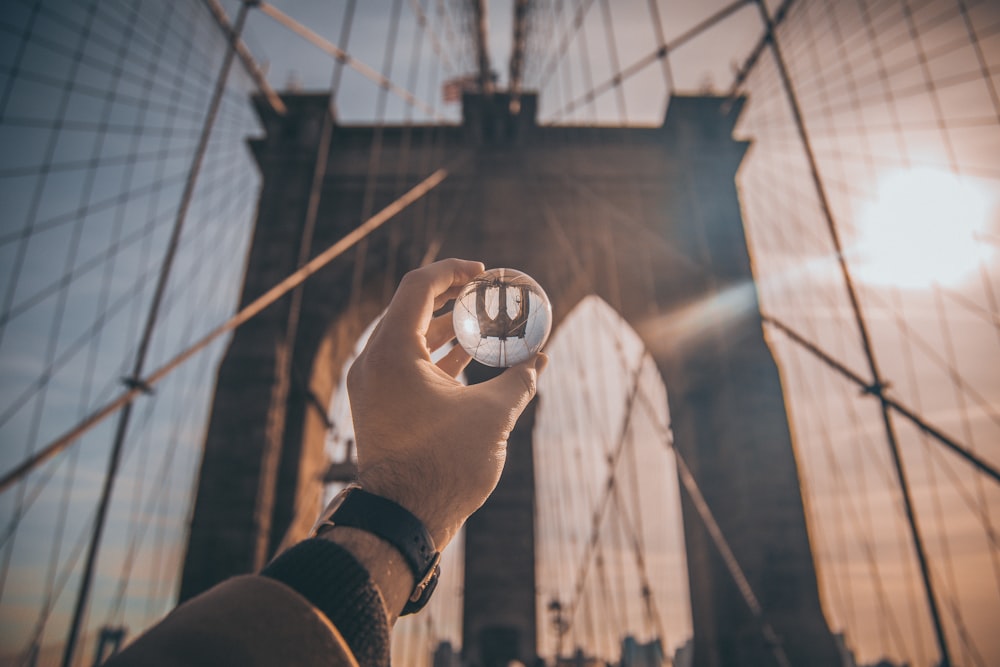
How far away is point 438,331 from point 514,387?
422mm

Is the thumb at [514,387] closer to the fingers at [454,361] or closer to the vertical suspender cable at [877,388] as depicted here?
the fingers at [454,361]

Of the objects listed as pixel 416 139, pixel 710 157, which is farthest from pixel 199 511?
pixel 710 157

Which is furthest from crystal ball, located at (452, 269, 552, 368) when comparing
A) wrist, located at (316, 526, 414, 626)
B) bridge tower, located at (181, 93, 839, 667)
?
bridge tower, located at (181, 93, 839, 667)

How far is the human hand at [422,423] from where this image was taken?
2.77ft

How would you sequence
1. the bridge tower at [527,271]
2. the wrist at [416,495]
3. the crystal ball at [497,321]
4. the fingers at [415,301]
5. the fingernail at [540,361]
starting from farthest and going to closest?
the bridge tower at [527,271] < the crystal ball at [497,321] < the fingernail at [540,361] < the fingers at [415,301] < the wrist at [416,495]

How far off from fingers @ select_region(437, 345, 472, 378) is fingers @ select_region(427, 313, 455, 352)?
2.6 inches

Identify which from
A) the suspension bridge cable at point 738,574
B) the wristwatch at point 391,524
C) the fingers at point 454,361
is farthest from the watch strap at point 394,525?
the suspension bridge cable at point 738,574

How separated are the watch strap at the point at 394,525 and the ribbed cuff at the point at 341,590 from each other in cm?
7

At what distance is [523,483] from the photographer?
31.6 ft

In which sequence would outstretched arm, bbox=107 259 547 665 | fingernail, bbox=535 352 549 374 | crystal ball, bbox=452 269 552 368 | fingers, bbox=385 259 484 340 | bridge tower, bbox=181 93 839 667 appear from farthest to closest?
bridge tower, bbox=181 93 839 667 → crystal ball, bbox=452 269 552 368 → fingernail, bbox=535 352 549 374 → fingers, bbox=385 259 484 340 → outstretched arm, bbox=107 259 547 665

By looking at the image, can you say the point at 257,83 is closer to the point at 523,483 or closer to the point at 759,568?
the point at 523,483

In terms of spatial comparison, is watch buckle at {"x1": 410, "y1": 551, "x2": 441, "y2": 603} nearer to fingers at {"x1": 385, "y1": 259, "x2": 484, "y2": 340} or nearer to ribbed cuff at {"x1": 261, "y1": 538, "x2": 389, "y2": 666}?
ribbed cuff at {"x1": 261, "y1": 538, "x2": 389, "y2": 666}

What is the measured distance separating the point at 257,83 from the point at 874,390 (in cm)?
825

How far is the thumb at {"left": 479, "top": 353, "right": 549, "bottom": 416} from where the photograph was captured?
0.99 m
